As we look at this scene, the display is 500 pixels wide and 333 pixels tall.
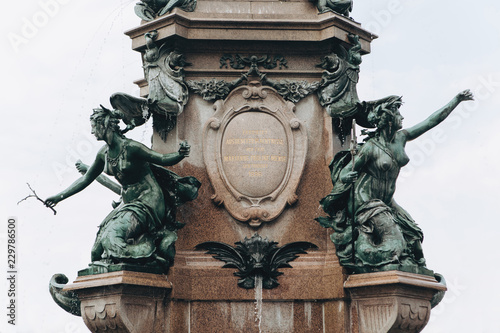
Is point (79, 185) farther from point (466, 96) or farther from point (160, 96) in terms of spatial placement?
point (466, 96)

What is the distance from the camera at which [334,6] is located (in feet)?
56.1

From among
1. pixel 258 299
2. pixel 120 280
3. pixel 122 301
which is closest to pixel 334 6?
pixel 258 299

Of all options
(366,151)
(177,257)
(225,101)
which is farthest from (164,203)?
(366,151)

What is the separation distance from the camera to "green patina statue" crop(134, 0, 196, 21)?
55.5ft

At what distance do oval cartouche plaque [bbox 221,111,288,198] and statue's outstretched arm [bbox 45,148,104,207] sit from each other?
74.5 inches

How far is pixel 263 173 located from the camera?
651 inches

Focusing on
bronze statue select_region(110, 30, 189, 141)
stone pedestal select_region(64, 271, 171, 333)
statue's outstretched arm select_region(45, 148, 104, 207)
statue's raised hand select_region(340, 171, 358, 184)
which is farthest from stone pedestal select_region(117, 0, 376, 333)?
statue's outstretched arm select_region(45, 148, 104, 207)

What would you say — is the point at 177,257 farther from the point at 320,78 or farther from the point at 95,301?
the point at 320,78

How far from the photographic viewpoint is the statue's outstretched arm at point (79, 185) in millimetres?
16656

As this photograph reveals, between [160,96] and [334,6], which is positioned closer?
[160,96]

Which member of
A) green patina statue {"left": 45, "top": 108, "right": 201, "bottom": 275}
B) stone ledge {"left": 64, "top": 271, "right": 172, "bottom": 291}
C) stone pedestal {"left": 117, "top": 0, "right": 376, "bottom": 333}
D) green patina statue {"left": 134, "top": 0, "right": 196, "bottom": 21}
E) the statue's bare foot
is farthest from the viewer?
the statue's bare foot

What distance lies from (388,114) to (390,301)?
2742 millimetres

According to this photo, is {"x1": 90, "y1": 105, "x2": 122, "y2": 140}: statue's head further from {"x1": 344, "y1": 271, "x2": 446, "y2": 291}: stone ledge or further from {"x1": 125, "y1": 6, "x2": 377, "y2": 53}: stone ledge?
{"x1": 344, "y1": 271, "x2": 446, "y2": 291}: stone ledge

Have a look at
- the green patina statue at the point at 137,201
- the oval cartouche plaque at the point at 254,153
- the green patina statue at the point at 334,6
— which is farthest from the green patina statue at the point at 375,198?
the green patina statue at the point at 137,201
